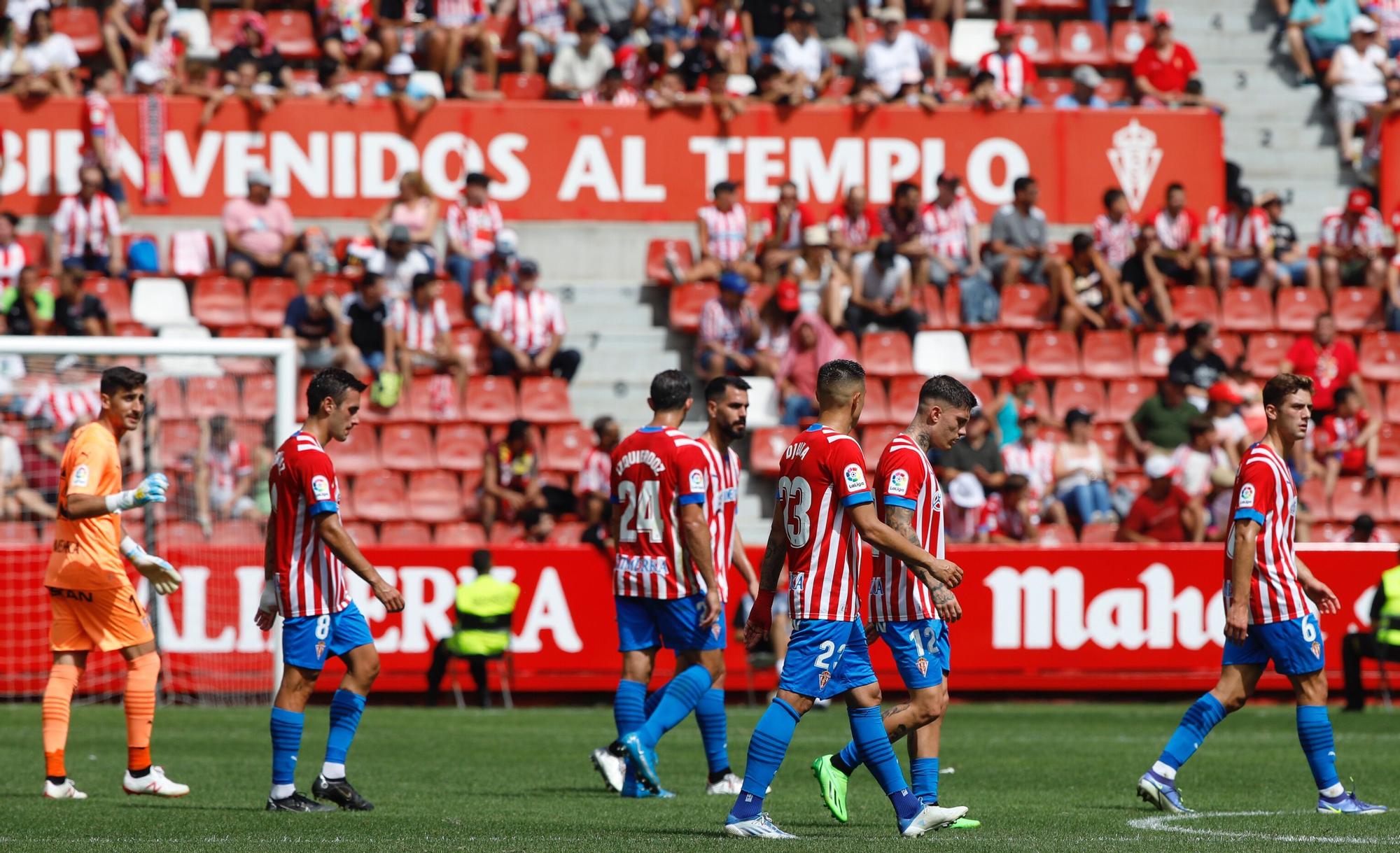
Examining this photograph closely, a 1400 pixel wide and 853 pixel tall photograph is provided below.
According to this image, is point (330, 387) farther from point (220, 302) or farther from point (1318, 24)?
point (1318, 24)

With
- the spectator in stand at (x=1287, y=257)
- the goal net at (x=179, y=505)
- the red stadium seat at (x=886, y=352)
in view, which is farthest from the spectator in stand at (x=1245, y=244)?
the goal net at (x=179, y=505)

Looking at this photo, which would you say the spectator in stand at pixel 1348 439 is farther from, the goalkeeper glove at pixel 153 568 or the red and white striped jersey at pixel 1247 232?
the goalkeeper glove at pixel 153 568

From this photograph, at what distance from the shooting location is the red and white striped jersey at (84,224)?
21.4 m

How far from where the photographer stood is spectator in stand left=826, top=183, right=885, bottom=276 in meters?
22.4

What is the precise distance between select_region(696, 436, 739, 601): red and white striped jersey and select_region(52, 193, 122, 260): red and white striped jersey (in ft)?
40.7

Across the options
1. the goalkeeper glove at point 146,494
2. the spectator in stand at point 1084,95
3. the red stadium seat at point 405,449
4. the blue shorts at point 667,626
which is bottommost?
the blue shorts at point 667,626

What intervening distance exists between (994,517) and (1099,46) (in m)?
8.54

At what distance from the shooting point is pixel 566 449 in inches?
806

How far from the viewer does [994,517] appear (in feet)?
64.4

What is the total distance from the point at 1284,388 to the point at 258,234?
14522 millimetres

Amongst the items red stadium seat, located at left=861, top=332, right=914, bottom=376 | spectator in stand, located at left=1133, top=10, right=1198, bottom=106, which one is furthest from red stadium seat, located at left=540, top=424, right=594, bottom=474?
spectator in stand, located at left=1133, top=10, right=1198, bottom=106

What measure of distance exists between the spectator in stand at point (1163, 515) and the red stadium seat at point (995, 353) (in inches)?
124

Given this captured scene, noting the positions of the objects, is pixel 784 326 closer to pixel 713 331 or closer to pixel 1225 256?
pixel 713 331

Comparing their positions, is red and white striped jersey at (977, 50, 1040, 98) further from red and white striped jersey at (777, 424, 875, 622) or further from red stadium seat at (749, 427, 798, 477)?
red and white striped jersey at (777, 424, 875, 622)
